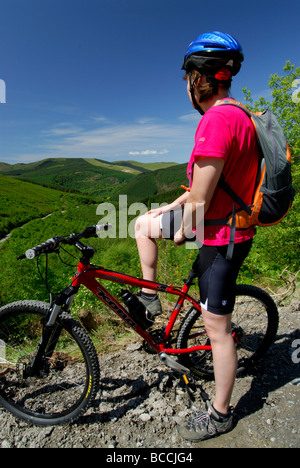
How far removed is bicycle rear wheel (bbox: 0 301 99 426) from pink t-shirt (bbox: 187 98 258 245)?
157cm

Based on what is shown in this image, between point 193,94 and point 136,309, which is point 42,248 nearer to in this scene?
point 136,309

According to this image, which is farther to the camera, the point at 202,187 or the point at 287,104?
the point at 287,104

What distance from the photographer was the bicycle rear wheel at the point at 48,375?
244 centimetres

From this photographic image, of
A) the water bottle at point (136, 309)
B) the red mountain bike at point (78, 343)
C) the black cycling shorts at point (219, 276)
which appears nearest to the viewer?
the black cycling shorts at point (219, 276)

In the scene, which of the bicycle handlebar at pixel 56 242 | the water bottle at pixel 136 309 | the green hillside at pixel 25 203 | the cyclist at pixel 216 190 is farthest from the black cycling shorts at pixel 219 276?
the green hillside at pixel 25 203

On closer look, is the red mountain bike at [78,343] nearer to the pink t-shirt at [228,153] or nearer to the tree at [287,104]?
the pink t-shirt at [228,153]

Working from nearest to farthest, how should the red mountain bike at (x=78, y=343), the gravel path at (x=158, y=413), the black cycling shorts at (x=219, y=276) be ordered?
1. the black cycling shorts at (x=219, y=276)
2. the gravel path at (x=158, y=413)
3. the red mountain bike at (x=78, y=343)

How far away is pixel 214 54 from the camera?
1.86 meters

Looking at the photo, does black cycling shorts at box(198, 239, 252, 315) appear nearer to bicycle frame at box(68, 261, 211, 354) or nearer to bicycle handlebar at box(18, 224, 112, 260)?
bicycle frame at box(68, 261, 211, 354)

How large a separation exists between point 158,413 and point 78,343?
41.6 inches

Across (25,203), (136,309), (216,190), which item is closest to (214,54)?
(216,190)

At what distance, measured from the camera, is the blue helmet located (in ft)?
6.10
